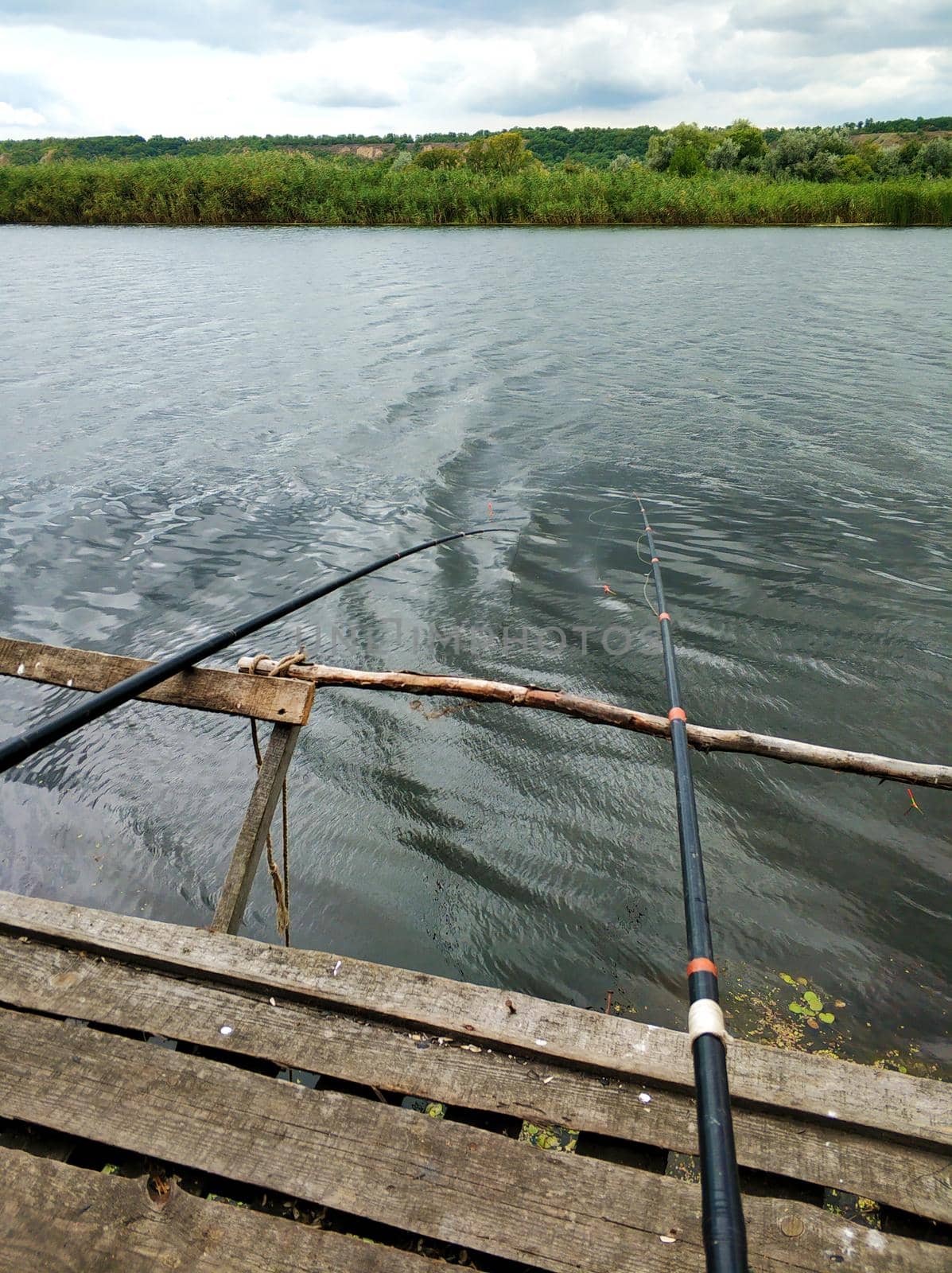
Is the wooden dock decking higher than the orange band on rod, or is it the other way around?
the orange band on rod

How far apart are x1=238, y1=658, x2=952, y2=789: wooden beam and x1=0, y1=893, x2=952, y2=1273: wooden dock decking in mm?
1215

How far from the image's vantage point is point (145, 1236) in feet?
6.03

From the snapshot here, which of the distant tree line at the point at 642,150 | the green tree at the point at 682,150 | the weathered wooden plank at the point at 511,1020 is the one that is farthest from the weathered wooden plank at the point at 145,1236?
the green tree at the point at 682,150

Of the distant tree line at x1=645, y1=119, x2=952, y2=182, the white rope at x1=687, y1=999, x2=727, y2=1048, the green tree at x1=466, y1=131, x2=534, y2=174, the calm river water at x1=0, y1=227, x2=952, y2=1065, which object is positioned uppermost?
the green tree at x1=466, y1=131, x2=534, y2=174

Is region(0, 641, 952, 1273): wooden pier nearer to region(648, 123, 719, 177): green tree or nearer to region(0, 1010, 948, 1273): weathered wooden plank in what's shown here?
region(0, 1010, 948, 1273): weathered wooden plank

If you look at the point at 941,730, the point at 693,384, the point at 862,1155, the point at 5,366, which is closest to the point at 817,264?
the point at 693,384

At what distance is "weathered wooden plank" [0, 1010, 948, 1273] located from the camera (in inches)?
71.4

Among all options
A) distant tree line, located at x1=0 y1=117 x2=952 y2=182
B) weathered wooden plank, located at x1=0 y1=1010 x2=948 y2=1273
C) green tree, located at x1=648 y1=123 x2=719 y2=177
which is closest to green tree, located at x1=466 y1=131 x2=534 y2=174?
distant tree line, located at x1=0 y1=117 x2=952 y2=182

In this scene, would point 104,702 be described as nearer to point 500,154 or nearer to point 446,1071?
point 446,1071

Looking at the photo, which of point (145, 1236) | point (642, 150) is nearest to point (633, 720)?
point (145, 1236)

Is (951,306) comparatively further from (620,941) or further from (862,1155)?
(862,1155)

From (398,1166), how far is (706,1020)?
1067mm

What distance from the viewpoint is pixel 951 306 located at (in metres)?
17.7

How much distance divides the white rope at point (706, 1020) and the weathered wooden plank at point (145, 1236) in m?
0.96
